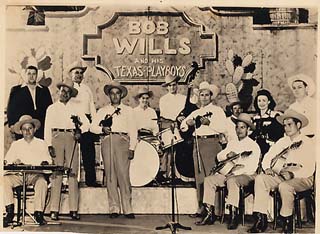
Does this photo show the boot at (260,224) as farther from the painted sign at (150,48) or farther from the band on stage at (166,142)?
the painted sign at (150,48)

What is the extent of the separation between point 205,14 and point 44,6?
19cm

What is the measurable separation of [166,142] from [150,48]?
0.11 meters

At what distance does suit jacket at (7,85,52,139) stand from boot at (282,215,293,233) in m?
0.30

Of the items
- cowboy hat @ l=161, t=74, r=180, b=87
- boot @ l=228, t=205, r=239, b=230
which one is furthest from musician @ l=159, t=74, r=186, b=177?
boot @ l=228, t=205, r=239, b=230

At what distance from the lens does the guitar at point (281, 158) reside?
65 cm

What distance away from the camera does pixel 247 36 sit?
0.65 m

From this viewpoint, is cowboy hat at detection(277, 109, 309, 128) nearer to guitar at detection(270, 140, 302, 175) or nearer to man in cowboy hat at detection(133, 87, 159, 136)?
guitar at detection(270, 140, 302, 175)

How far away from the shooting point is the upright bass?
2.13 feet

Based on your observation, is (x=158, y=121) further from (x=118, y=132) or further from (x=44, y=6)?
(x=44, y=6)

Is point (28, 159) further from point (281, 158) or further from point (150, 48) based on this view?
point (281, 158)

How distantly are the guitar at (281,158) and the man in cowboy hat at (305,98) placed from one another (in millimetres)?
19

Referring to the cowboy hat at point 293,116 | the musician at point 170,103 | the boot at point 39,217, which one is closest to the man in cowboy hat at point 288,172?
the cowboy hat at point 293,116

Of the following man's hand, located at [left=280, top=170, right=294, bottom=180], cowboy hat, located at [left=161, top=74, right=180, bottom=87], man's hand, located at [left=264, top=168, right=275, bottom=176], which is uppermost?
cowboy hat, located at [left=161, top=74, right=180, bottom=87]

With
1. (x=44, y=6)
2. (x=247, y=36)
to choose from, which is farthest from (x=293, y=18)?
(x=44, y=6)
